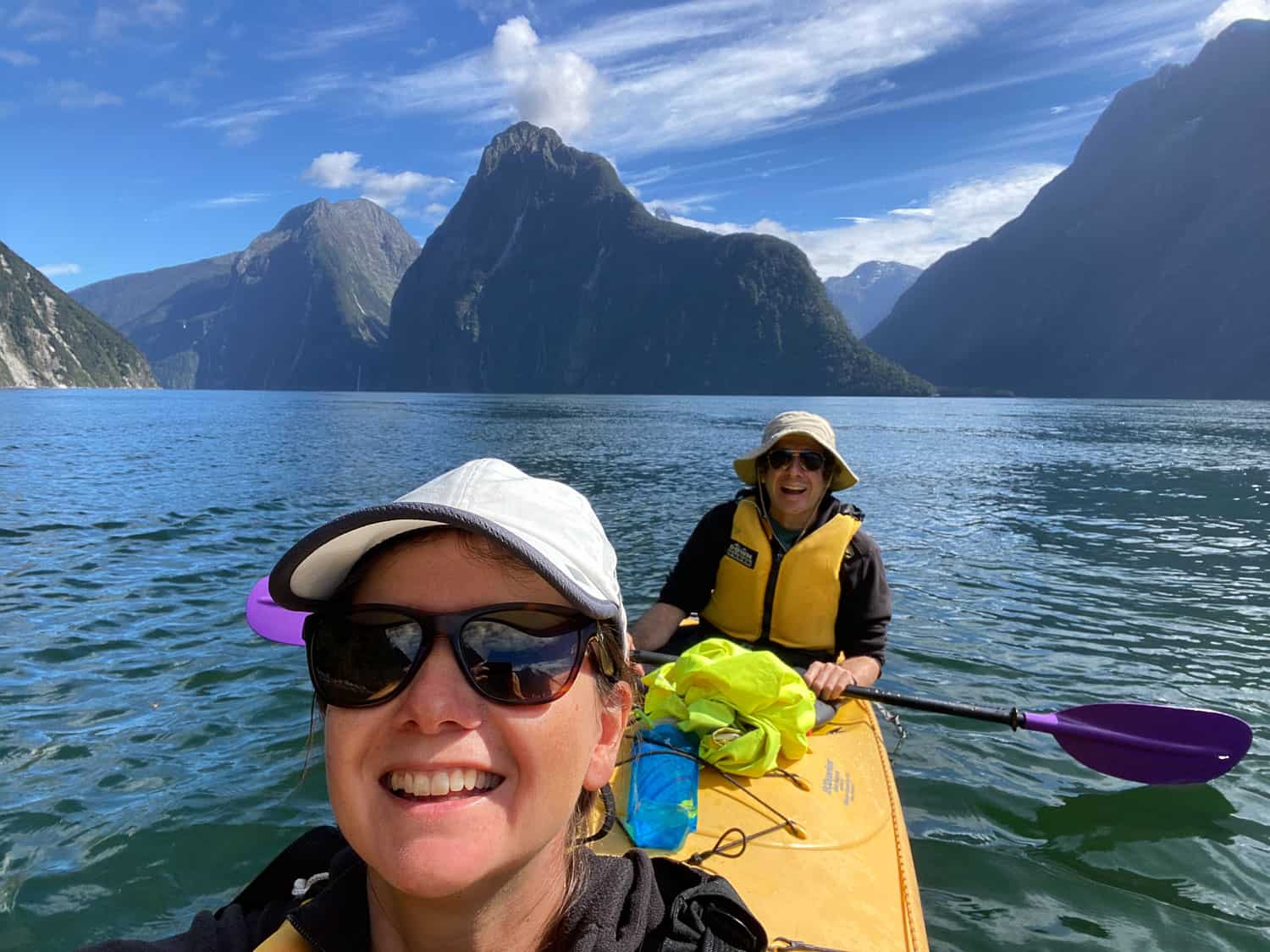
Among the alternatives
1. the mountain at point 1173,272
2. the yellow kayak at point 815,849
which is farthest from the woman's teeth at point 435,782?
the mountain at point 1173,272

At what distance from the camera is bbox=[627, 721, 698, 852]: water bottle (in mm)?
3596

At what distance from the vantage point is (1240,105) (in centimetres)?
17638

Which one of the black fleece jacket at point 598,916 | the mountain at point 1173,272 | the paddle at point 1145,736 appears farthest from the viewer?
the mountain at point 1173,272

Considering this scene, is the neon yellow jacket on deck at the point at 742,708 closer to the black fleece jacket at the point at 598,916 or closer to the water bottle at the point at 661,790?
the water bottle at the point at 661,790

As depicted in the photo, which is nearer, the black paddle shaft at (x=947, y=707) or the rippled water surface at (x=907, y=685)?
the rippled water surface at (x=907, y=685)

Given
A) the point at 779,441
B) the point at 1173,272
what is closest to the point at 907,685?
the point at 779,441

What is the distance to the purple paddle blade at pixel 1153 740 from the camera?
5453 millimetres

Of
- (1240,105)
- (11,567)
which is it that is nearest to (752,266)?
(1240,105)

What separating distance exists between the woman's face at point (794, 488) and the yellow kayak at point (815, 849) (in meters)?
1.86

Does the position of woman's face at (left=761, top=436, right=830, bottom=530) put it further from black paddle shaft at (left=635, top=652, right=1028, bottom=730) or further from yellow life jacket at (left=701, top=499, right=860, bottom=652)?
black paddle shaft at (left=635, top=652, right=1028, bottom=730)

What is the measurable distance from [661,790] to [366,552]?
2.90 meters

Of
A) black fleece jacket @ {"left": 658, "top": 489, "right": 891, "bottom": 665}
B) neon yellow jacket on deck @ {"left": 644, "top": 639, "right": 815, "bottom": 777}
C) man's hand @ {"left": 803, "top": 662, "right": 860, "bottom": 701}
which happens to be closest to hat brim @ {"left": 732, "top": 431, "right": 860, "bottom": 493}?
black fleece jacket @ {"left": 658, "top": 489, "right": 891, "bottom": 665}

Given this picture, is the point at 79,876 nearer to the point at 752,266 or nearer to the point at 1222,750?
the point at 1222,750

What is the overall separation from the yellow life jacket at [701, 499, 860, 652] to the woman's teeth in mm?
4706
